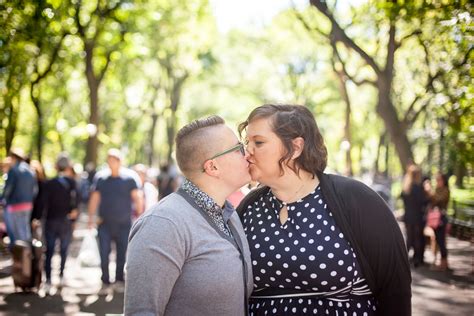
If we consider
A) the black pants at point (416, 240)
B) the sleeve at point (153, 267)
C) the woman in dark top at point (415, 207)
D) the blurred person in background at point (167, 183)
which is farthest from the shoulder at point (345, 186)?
the blurred person in background at point (167, 183)

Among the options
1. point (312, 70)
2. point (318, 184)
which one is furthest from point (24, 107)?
point (318, 184)

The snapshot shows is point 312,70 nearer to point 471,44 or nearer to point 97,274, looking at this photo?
point 97,274

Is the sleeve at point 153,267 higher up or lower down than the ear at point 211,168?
lower down

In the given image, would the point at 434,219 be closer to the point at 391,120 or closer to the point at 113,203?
the point at 391,120

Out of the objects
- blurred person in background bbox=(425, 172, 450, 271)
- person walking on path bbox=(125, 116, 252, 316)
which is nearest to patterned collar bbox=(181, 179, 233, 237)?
person walking on path bbox=(125, 116, 252, 316)

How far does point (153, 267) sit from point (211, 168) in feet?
1.94

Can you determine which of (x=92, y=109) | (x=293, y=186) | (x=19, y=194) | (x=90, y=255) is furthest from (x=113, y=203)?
(x=92, y=109)

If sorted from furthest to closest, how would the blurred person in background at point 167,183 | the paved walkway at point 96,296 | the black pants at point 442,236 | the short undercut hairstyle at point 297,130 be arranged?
the blurred person in background at point 167,183
the black pants at point 442,236
the paved walkway at point 96,296
the short undercut hairstyle at point 297,130

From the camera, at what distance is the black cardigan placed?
2.96m

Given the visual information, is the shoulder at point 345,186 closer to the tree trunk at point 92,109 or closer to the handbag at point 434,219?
the handbag at point 434,219

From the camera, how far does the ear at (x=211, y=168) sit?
2838 millimetres

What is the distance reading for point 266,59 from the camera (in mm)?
37438

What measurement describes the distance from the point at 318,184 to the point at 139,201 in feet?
23.0

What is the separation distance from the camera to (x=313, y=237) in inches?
118
